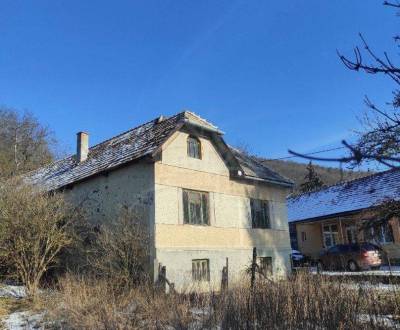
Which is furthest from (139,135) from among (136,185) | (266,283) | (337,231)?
(337,231)

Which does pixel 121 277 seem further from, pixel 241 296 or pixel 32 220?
pixel 241 296

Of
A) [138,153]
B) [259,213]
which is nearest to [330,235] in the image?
[259,213]

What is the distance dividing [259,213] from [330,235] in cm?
1417

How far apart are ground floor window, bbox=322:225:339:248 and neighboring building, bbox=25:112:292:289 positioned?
1191 cm

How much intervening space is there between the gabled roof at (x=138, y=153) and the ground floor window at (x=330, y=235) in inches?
474

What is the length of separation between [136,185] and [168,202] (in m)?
1.56

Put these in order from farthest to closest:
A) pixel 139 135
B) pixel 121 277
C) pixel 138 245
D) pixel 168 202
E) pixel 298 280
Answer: pixel 139 135 → pixel 168 202 → pixel 138 245 → pixel 121 277 → pixel 298 280

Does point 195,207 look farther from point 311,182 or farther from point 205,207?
point 311,182

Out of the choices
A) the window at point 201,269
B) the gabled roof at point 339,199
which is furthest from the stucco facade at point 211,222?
the gabled roof at point 339,199

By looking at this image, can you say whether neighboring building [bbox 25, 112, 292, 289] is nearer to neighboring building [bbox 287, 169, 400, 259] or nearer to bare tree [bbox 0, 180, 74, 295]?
bare tree [bbox 0, 180, 74, 295]

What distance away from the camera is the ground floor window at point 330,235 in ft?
111

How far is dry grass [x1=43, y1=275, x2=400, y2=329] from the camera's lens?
7477 mm

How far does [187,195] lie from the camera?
1881 centimetres

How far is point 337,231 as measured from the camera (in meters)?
33.6
